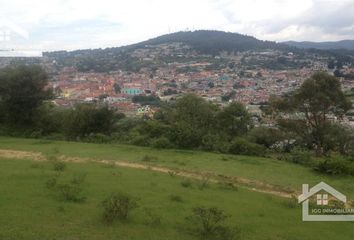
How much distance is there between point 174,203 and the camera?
9953 mm

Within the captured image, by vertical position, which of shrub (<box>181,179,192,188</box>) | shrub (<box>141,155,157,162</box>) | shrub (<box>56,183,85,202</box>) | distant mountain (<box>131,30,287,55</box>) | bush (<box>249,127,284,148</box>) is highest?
distant mountain (<box>131,30,287,55</box>)

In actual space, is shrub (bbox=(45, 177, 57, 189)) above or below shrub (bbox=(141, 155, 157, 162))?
above

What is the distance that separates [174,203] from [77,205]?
2.24 m

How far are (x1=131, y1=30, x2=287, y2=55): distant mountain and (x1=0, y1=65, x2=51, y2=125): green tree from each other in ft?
412

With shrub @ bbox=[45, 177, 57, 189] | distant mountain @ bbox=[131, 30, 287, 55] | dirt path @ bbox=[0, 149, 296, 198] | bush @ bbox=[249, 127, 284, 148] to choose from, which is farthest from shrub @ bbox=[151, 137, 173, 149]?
distant mountain @ bbox=[131, 30, 287, 55]

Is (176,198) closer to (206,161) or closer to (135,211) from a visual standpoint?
(135,211)

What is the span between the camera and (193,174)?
1441 centimetres

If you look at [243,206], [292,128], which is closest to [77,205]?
[243,206]

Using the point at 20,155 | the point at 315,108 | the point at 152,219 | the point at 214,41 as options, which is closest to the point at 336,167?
the point at 315,108

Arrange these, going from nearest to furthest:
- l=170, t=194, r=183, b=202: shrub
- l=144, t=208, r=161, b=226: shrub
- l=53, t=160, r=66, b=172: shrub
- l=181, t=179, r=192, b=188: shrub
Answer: l=144, t=208, r=161, b=226: shrub < l=170, t=194, r=183, b=202: shrub < l=181, t=179, r=192, b=188: shrub < l=53, t=160, r=66, b=172: shrub

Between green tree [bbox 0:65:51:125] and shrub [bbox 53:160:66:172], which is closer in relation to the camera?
shrub [bbox 53:160:66:172]

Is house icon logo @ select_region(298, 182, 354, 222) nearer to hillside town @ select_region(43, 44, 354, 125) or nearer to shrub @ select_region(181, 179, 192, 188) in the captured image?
shrub @ select_region(181, 179, 192, 188)

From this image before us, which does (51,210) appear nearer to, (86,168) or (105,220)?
(105,220)

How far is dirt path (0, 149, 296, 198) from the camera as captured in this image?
42.6 feet
